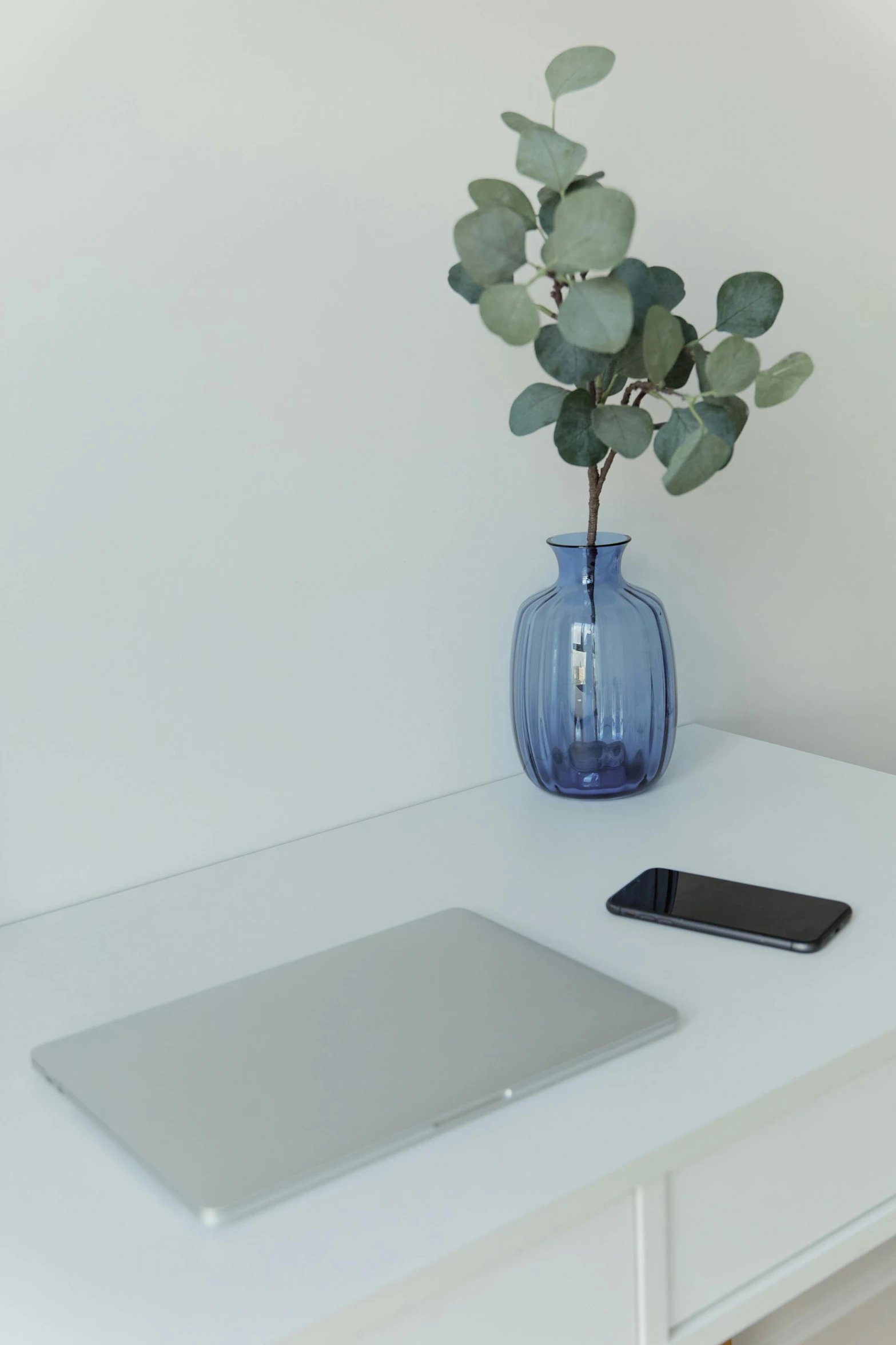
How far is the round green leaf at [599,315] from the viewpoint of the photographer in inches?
32.9

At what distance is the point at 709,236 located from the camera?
1368 millimetres

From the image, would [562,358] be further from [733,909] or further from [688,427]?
[733,909]

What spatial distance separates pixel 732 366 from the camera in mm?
938

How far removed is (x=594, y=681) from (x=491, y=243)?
423 millimetres

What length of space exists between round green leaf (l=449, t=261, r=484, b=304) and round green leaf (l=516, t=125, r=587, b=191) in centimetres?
15

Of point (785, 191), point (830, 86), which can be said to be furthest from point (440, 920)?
point (830, 86)

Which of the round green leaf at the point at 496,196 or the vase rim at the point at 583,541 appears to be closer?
the round green leaf at the point at 496,196

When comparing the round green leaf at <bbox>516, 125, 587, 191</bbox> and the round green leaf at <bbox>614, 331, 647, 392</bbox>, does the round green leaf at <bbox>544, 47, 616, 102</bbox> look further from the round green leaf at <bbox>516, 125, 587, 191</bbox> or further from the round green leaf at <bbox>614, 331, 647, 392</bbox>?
the round green leaf at <bbox>614, 331, 647, 392</bbox>

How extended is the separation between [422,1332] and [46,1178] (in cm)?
21

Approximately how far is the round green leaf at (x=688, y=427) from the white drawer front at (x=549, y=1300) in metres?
0.56

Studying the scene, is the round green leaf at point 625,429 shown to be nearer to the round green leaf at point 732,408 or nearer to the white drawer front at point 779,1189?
the round green leaf at point 732,408

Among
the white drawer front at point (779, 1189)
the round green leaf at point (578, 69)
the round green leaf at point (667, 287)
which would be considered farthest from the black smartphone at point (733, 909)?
the round green leaf at point (578, 69)

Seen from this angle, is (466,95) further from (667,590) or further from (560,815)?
(560,815)

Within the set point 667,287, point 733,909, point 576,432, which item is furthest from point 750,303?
point 733,909
